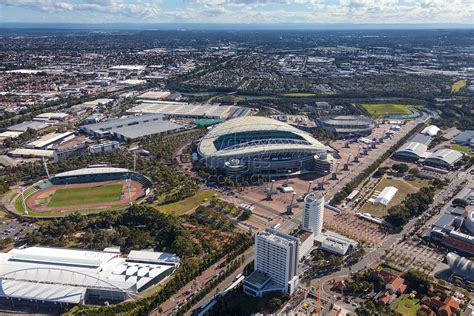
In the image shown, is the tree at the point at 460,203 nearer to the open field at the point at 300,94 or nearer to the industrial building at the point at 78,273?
the industrial building at the point at 78,273

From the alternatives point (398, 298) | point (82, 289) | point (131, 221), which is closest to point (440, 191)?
point (398, 298)

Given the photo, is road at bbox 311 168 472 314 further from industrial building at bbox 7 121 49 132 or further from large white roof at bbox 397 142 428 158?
industrial building at bbox 7 121 49 132

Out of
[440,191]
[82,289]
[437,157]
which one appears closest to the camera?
[82,289]

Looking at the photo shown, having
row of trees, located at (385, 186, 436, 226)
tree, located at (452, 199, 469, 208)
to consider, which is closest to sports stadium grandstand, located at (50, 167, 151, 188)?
row of trees, located at (385, 186, 436, 226)

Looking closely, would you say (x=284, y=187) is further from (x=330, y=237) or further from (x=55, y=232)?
(x=55, y=232)

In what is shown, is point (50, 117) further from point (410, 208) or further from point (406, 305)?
point (406, 305)
